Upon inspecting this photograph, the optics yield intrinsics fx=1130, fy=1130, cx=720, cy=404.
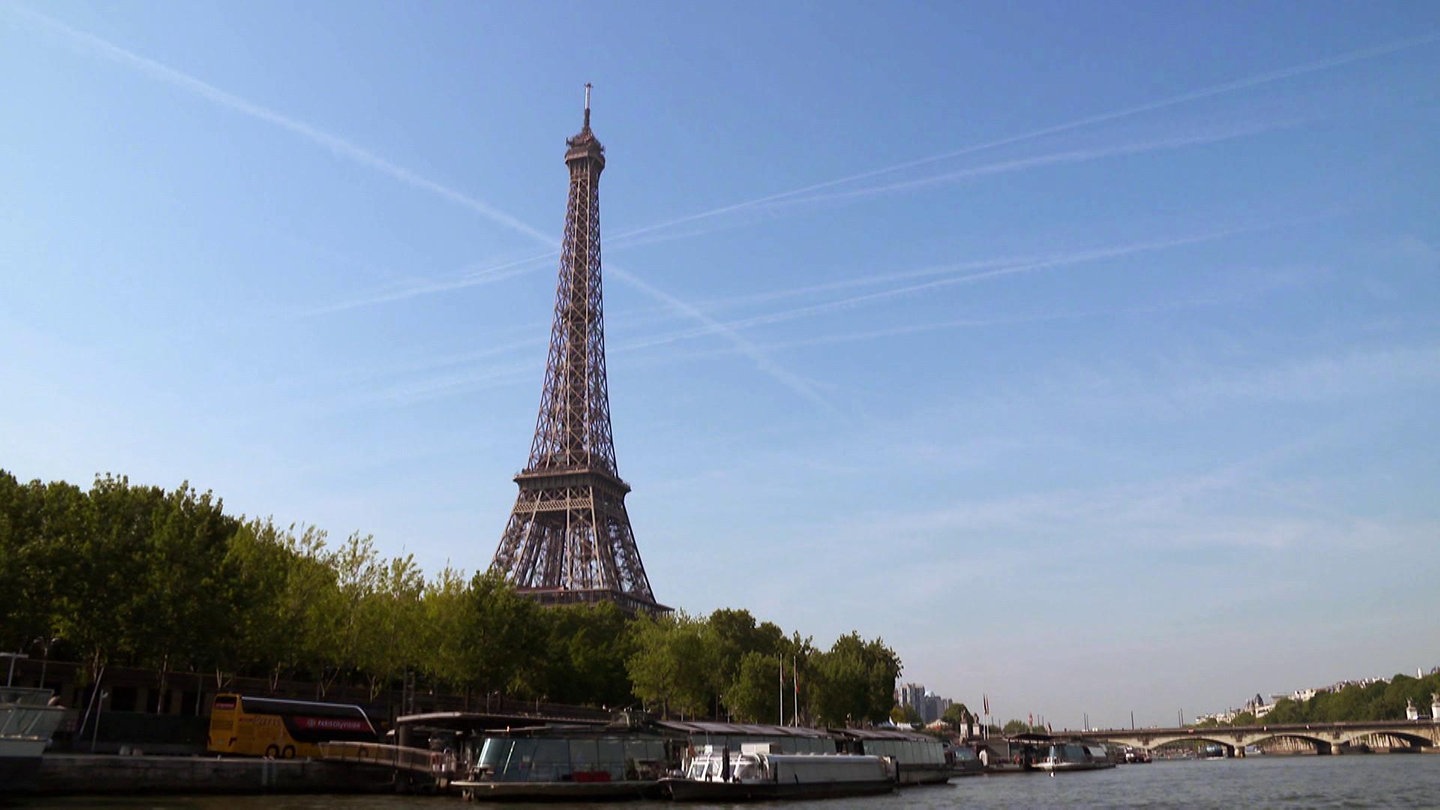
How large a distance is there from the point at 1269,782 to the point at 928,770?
23475 millimetres

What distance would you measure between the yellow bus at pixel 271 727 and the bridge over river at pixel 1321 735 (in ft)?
470

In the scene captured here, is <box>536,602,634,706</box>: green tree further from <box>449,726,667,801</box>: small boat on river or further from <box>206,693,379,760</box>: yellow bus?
<box>449,726,667,801</box>: small boat on river

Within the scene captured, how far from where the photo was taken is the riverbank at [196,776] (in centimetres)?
3978

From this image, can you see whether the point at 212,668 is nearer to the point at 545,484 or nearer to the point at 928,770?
the point at 928,770

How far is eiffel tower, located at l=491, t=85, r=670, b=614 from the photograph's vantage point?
123938 millimetres

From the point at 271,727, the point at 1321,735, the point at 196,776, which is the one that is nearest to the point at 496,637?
the point at 271,727

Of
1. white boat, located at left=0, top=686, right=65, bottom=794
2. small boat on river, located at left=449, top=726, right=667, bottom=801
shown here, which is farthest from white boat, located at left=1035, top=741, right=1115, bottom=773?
white boat, located at left=0, top=686, right=65, bottom=794

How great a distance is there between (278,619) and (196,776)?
58.3 feet

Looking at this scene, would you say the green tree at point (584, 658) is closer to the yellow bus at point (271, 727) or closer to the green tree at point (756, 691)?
the green tree at point (756, 691)

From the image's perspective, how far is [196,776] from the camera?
43000mm

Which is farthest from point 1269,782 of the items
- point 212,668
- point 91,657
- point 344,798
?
point 91,657

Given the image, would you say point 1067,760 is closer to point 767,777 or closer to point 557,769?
point 767,777

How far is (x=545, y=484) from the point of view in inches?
5054

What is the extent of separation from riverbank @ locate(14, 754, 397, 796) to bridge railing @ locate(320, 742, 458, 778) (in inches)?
17.8
